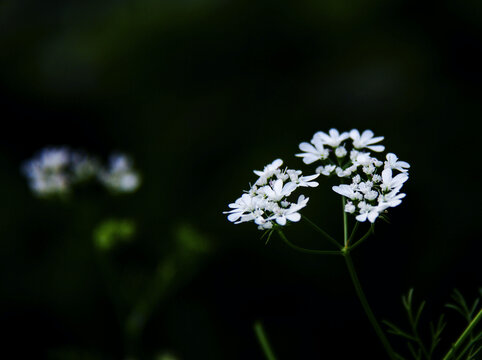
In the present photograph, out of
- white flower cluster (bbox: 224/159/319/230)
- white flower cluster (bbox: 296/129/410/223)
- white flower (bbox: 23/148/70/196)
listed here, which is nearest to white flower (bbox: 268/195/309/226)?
white flower cluster (bbox: 224/159/319/230)

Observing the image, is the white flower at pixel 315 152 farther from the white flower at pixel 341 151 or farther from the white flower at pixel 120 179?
the white flower at pixel 120 179

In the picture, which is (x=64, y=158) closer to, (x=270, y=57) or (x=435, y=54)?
(x=270, y=57)

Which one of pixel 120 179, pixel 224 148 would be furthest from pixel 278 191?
pixel 224 148

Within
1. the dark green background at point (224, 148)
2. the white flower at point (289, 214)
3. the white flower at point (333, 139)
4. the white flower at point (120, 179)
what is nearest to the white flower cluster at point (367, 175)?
the white flower at point (333, 139)

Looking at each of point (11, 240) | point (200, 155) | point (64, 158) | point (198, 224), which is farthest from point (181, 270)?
point (11, 240)

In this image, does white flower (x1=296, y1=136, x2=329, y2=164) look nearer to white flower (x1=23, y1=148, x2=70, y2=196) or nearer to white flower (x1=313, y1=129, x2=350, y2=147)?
white flower (x1=313, y1=129, x2=350, y2=147)
